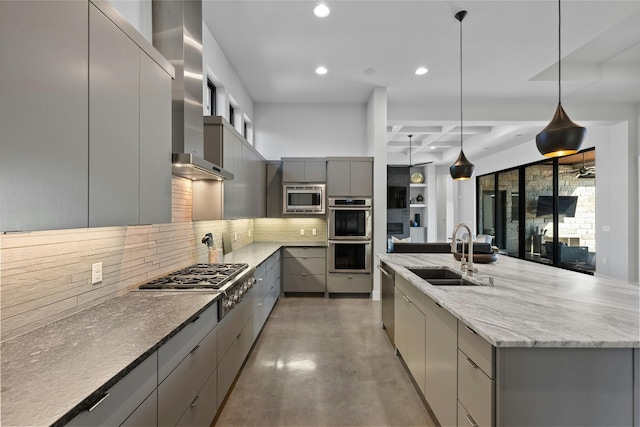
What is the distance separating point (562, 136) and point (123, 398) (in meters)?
2.72

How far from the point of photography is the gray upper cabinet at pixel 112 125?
3.76 feet

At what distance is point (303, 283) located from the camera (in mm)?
4844

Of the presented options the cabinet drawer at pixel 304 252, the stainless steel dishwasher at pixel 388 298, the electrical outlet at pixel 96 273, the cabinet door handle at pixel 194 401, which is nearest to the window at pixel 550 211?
the stainless steel dishwasher at pixel 388 298

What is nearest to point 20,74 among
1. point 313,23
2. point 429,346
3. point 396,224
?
point 429,346

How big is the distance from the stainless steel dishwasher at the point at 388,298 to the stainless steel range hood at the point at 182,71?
1.96 metres

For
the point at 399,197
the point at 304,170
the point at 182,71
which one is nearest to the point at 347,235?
the point at 304,170

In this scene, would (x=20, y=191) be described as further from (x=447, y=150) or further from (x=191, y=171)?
(x=447, y=150)

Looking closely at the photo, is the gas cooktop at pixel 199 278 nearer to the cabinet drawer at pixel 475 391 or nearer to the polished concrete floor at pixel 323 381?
the polished concrete floor at pixel 323 381

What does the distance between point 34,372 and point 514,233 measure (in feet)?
29.5

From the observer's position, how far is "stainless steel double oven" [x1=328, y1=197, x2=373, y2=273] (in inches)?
188

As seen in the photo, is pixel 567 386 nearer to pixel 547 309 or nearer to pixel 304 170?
pixel 547 309

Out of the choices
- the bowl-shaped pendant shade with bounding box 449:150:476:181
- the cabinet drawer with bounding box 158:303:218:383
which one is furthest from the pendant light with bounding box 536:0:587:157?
the cabinet drawer with bounding box 158:303:218:383

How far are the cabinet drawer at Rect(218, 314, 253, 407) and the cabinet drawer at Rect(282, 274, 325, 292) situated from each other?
2.03 metres

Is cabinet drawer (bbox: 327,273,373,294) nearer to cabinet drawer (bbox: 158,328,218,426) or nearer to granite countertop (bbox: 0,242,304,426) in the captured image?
cabinet drawer (bbox: 158,328,218,426)
